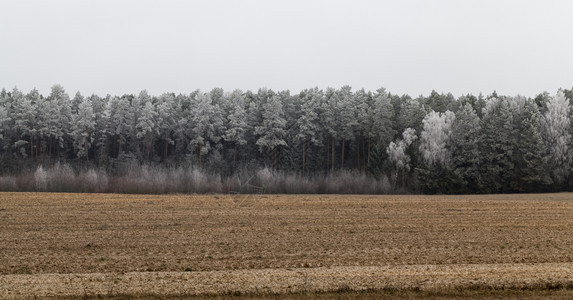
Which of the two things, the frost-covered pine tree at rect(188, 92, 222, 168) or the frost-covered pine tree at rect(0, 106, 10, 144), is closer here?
the frost-covered pine tree at rect(188, 92, 222, 168)

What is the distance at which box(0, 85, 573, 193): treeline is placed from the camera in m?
70.9

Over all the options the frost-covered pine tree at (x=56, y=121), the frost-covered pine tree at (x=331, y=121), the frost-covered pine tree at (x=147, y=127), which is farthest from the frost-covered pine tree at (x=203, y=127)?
the frost-covered pine tree at (x=56, y=121)

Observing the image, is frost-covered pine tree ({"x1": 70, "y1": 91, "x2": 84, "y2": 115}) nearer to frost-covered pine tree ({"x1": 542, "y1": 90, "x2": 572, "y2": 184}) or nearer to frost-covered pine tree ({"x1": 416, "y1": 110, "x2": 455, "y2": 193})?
frost-covered pine tree ({"x1": 416, "y1": 110, "x2": 455, "y2": 193})

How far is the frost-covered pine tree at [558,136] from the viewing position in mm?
72688

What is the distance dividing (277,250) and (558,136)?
65.1 meters

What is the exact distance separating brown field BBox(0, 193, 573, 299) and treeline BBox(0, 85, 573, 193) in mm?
29718

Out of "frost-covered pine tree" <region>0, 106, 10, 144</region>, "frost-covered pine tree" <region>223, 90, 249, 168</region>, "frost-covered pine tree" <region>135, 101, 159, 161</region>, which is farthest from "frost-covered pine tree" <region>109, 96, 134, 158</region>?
"frost-covered pine tree" <region>223, 90, 249, 168</region>

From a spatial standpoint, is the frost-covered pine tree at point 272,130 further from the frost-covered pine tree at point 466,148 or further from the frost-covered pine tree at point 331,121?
the frost-covered pine tree at point 466,148

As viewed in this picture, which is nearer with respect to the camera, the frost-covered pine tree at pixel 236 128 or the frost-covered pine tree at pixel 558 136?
the frost-covered pine tree at pixel 558 136

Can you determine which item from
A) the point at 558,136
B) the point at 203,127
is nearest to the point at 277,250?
the point at 203,127

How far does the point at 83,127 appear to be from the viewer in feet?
278

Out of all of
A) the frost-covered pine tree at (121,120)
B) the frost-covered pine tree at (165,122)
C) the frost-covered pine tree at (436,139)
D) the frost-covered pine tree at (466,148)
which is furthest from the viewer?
the frost-covered pine tree at (165,122)

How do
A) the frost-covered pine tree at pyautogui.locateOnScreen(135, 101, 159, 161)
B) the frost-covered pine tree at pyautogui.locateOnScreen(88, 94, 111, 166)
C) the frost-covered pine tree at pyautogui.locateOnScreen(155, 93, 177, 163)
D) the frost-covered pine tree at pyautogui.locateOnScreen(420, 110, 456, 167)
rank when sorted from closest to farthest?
the frost-covered pine tree at pyautogui.locateOnScreen(420, 110, 456, 167) < the frost-covered pine tree at pyautogui.locateOnScreen(135, 101, 159, 161) < the frost-covered pine tree at pyautogui.locateOnScreen(88, 94, 111, 166) < the frost-covered pine tree at pyautogui.locateOnScreen(155, 93, 177, 163)

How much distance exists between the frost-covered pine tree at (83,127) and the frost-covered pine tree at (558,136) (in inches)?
2683
